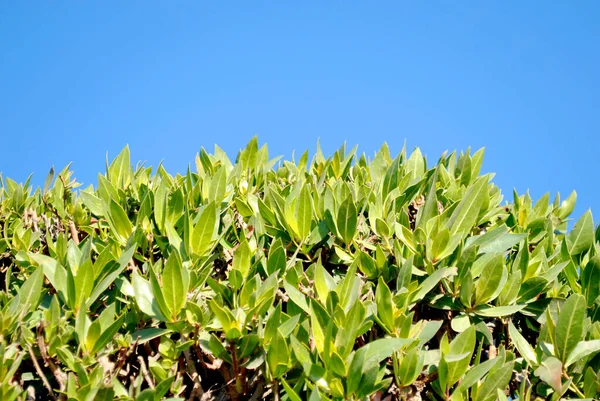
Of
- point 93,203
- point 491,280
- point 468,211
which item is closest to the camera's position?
point 491,280

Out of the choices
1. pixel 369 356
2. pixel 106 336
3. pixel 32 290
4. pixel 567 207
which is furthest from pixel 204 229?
pixel 567 207

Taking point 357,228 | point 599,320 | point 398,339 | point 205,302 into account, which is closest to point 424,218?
point 357,228

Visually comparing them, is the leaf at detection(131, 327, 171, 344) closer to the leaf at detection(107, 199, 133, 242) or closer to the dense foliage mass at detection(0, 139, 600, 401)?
the dense foliage mass at detection(0, 139, 600, 401)

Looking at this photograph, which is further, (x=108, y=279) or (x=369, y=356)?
(x=108, y=279)

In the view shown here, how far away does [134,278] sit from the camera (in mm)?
2145

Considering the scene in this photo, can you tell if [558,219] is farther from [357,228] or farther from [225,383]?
[225,383]

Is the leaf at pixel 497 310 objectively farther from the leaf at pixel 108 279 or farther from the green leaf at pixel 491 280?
the leaf at pixel 108 279

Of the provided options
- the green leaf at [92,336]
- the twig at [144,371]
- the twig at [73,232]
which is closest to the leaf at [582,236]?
the twig at [144,371]

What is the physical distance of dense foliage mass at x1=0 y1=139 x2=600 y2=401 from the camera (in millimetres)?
2053

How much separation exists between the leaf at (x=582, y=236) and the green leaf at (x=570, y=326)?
556mm

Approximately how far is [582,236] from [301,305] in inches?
52.1

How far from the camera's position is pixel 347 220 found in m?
2.52

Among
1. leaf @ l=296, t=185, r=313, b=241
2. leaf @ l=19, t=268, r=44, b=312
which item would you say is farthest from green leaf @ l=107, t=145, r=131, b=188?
leaf @ l=296, t=185, r=313, b=241

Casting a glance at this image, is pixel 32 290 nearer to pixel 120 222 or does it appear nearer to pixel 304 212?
pixel 120 222
